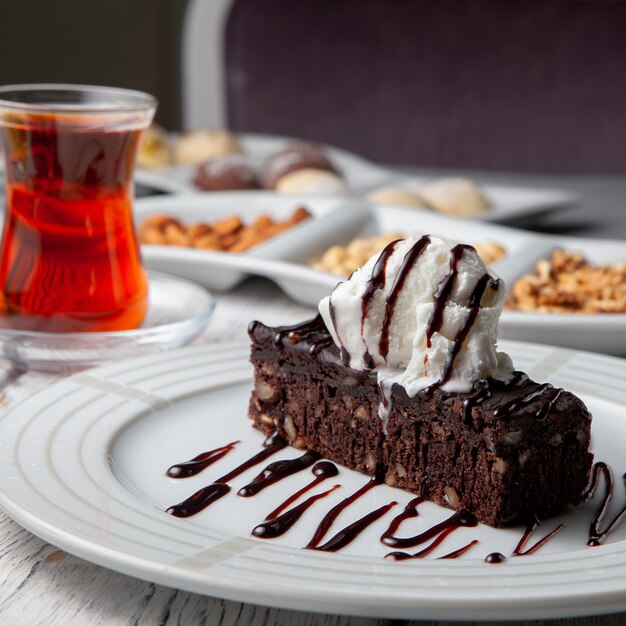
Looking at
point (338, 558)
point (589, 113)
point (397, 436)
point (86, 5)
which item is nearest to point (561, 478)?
point (397, 436)

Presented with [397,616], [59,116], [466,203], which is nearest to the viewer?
[397,616]

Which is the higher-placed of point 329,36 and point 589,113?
point 329,36

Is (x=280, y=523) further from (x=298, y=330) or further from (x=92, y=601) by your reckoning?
(x=298, y=330)

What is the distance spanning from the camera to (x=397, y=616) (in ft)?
2.38

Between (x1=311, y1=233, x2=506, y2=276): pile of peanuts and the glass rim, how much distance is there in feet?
1.49

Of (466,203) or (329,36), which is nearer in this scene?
(466,203)

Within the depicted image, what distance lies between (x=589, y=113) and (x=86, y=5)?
2181 mm

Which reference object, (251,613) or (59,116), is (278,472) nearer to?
(251,613)

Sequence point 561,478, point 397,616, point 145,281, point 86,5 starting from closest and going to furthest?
point 397,616, point 561,478, point 145,281, point 86,5

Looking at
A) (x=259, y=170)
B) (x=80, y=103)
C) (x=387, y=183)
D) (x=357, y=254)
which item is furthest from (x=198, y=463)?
(x=259, y=170)

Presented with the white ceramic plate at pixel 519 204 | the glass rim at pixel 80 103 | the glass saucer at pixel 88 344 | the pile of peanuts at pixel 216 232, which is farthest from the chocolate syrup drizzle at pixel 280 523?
the white ceramic plate at pixel 519 204

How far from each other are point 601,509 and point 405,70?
3332 mm

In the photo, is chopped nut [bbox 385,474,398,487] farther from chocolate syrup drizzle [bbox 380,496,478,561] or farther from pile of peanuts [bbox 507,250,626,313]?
pile of peanuts [bbox 507,250,626,313]

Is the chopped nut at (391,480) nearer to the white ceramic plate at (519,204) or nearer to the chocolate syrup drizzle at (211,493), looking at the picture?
the chocolate syrup drizzle at (211,493)
